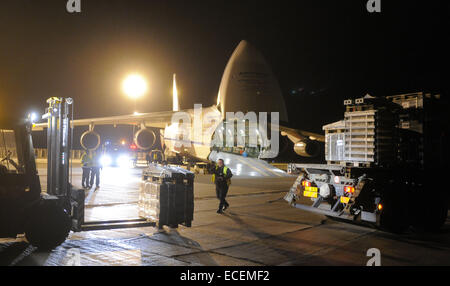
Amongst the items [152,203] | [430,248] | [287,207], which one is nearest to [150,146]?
[287,207]

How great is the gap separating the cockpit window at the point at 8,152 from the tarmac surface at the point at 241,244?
1.28m

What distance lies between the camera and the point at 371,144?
792 centimetres

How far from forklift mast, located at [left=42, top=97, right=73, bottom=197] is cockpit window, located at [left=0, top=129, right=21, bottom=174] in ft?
1.95

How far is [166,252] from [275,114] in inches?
778

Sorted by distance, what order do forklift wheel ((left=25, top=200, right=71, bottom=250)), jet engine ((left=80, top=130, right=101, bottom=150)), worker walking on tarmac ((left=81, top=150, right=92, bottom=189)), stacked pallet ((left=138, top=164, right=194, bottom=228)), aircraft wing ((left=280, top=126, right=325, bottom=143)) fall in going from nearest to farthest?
forklift wheel ((left=25, top=200, right=71, bottom=250)) → stacked pallet ((left=138, top=164, right=194, bottom=228)) → worker walking on tarmac ((left=81, top=150, right=92, bottom=189)) → jet engine ((left=80, top=130, right=101, bottom=150)) → aircraft wing ((left=280, top=126, right=325, bottom=143))

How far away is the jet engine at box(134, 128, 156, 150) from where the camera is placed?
78.4ft

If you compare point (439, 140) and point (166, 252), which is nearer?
point (166, 252)

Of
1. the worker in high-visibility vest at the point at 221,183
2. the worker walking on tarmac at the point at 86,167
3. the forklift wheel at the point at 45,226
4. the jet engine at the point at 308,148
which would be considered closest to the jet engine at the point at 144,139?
the worker walking on tarmac at the point at 86,167

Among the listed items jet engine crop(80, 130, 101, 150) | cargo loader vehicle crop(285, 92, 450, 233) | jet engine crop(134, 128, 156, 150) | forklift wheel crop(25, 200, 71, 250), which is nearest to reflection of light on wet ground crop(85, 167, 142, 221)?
forklift wheel crop(25, 200, 71, 250)

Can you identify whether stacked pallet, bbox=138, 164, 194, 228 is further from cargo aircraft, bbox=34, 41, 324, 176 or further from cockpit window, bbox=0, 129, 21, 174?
cargo aircraft, bbox=34, 41, 324, 176

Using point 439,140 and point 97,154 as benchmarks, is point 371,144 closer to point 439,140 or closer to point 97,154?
point 439,140

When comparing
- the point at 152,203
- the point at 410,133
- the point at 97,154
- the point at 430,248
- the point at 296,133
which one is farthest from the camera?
the point at 296,133

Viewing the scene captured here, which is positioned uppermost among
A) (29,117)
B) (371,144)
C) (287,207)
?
(29,117)

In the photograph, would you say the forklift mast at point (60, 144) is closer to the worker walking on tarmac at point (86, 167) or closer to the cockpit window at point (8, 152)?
the cockpit window at point (8, 152)
